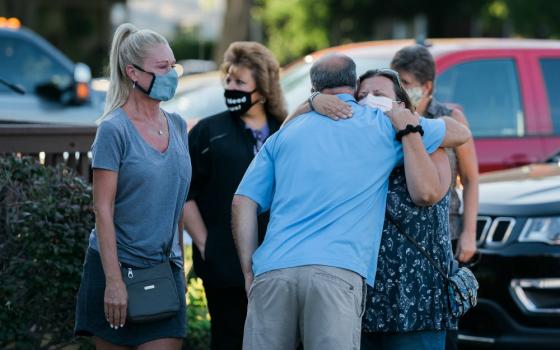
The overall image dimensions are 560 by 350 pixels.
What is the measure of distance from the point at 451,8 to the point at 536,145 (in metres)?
30.5

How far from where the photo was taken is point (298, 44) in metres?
36.5

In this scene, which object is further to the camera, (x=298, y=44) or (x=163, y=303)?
(x=298, y=44)

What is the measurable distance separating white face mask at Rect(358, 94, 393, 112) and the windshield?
3602 millimetres

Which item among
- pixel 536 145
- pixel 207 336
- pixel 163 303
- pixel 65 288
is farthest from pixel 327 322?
pixel 536 145

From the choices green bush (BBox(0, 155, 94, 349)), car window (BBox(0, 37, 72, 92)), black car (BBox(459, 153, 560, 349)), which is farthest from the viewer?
car window (BBox(0, 37, 72, 92))

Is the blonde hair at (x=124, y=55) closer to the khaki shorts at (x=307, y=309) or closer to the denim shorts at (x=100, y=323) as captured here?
the denim shorts at (x=100, y=323)

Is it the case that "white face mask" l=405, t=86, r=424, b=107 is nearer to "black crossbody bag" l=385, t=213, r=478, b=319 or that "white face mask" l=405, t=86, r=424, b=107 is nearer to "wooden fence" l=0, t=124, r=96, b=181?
"black crossbody bag" l=385, t=213, r=478, b=319

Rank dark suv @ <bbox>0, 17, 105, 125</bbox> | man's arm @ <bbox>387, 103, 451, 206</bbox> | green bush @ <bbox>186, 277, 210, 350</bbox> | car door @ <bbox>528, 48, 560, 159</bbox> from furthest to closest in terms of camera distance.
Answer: dark suv @ <bbox>0, 17, 105, 125</bbox>
car door @ <bbox>528, 48, 560, 159</bbox>
green bush @ <bbox>186, 277, 210, 350</bbox>
man's arm @ <bbox>387, 103, 451, 206</bbox>

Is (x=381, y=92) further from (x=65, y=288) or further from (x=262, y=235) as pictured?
(x=65, y=288)

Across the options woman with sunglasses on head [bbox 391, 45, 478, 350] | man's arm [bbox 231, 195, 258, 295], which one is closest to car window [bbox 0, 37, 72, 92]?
woman with sunglasses on head [bbox 391, 45, 478, 350]

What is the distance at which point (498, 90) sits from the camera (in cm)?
860

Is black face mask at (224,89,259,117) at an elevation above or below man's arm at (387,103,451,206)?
below

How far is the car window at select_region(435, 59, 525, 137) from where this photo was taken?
27.5 feet

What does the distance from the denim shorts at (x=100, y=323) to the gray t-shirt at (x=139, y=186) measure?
10cm
